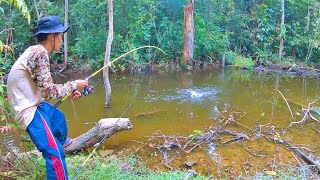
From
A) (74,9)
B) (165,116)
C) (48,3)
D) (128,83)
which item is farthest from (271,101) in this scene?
(48,3)

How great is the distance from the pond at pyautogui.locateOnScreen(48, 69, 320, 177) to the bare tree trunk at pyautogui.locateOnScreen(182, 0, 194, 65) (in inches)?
49.3

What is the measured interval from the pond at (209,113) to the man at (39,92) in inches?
96.4

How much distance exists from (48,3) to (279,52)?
10.1 m

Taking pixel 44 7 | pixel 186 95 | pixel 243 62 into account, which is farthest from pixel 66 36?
pixel 243 62

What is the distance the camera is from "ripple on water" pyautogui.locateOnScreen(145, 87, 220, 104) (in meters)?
9.04

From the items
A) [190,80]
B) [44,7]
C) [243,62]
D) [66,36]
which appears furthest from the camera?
[243,62]

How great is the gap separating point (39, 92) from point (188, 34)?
11.6 metres

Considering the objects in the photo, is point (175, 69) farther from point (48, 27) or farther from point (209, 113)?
point (48, 27)

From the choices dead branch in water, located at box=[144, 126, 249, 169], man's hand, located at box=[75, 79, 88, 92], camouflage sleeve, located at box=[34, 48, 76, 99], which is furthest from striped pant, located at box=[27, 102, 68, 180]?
dead branch in water, located at box=[144, 126, 249, 169]

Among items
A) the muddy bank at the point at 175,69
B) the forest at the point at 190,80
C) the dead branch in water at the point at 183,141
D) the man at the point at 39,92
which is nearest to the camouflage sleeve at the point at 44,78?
the man at the point at 39,92

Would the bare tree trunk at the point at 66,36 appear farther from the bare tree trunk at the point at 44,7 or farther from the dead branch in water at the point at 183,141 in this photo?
the dead branch in water at the point at 183,141

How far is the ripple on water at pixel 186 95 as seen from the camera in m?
9.04

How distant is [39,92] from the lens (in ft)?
8.95

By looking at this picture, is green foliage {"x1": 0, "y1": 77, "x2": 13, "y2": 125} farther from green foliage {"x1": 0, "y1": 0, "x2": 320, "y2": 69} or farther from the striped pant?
green foliage {"x1": 0, "y1": 0, "x2": 320, "y2": 69}
